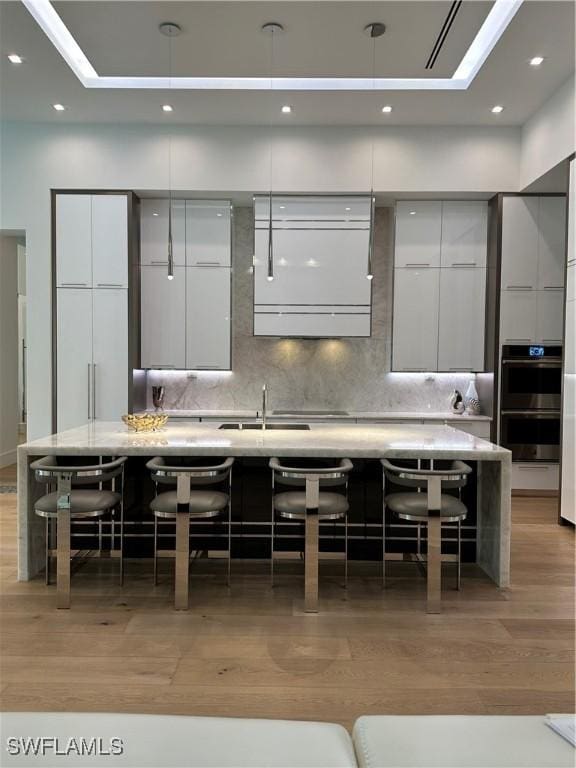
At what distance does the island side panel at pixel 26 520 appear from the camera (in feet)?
10.8

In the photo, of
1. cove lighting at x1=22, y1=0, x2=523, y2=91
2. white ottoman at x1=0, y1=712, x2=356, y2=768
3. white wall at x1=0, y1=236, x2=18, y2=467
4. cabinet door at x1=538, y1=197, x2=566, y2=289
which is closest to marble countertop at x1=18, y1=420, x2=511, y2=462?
white ottoman at x1=0, y1=712, x2=356, y2=768

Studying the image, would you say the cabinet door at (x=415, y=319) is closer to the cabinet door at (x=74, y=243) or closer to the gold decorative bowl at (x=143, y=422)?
the gold decorative bowl at (x=143, y=422)

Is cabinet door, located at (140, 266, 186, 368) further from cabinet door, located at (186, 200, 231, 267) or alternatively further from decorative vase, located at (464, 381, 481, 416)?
decorative vase, located at (464, 381, 481, 416)

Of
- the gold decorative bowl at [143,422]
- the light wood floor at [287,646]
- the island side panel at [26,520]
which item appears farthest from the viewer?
the gold decorative bowl at [143,422]

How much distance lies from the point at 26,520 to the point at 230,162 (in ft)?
12.7

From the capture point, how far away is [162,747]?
116cm

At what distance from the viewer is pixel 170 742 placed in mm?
1174

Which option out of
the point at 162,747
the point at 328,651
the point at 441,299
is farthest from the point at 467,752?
the point at 441,299

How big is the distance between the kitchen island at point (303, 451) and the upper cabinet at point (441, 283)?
208cm

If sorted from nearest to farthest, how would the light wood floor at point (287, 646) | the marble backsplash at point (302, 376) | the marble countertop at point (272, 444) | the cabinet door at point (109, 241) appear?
the light wood floor at point (287, 646)
the marble countertop at point (272, 444)
the cabinet door at point (109, 241)
the marble backsplash at point (302, 376)

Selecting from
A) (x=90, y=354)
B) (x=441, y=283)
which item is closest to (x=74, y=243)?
(x=90, y=354)

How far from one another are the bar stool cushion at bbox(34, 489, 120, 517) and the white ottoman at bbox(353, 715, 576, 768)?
6.93 ft

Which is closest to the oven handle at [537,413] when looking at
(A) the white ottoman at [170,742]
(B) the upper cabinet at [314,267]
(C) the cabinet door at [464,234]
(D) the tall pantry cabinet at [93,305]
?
(C) the cabinet door at [464,234]

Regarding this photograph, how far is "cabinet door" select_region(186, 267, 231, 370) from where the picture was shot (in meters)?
5.70
